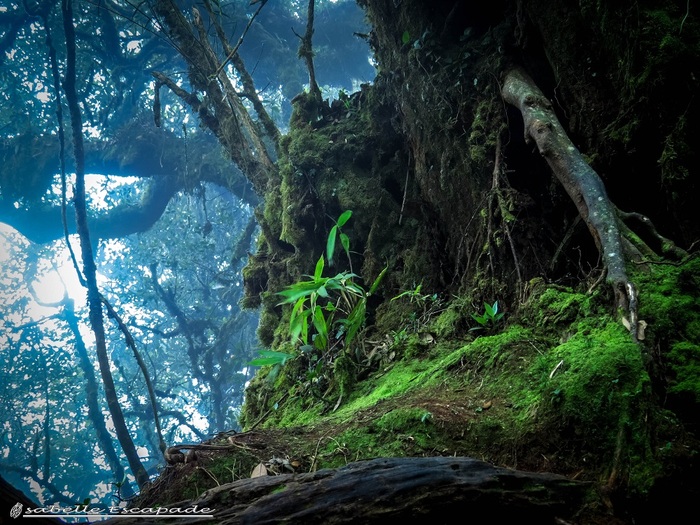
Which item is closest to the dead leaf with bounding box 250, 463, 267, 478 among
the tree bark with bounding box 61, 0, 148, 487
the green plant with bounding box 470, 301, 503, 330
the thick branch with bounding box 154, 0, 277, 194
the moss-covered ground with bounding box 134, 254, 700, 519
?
the moss-covered ground with bounding box 134, 254, 700, 519

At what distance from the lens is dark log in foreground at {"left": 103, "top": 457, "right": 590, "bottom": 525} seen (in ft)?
4.41

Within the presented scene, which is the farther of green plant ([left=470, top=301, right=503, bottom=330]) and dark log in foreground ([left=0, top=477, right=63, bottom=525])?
green plant ([left=470, top=301, right=503, bottom=330])

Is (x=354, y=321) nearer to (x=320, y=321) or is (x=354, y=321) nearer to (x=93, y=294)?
(x=320, y=321)

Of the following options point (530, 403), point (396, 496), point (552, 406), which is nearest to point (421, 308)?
point (530, 403)

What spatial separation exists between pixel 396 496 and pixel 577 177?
256 cm

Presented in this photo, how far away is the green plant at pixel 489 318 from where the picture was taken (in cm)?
336

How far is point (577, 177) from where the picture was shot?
117 inches

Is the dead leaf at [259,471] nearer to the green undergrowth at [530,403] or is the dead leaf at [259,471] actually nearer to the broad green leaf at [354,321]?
the green undergrowth at [530,403]

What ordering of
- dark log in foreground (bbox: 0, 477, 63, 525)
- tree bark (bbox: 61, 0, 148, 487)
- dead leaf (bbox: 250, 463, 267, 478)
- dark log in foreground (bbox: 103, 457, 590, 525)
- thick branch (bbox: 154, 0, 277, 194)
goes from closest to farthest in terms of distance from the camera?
dark log in foreground (bbox: 0, 477, 63, 525) < dark log in foreground (bbox: 103, 457, 590, 525) < dead leaf (bbox: 250, 463, 267, 478) < thick branch (bbox: 154, 0, 277, 194) < tree bark (bbox: 61, 0, 148, 487)

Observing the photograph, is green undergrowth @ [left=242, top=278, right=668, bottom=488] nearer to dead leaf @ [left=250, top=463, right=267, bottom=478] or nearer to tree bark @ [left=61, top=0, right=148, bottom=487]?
dead leaf @ [left=250, top=463, right=267, bottom=478]

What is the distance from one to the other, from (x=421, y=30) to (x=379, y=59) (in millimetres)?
1133

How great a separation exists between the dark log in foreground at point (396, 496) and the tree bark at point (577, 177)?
40.2 inches

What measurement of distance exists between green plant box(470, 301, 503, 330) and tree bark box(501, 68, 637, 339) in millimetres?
945

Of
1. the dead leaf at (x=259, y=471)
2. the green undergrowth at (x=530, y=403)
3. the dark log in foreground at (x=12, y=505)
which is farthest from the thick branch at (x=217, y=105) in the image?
the dark log in foreground at (x=12, y=505)
